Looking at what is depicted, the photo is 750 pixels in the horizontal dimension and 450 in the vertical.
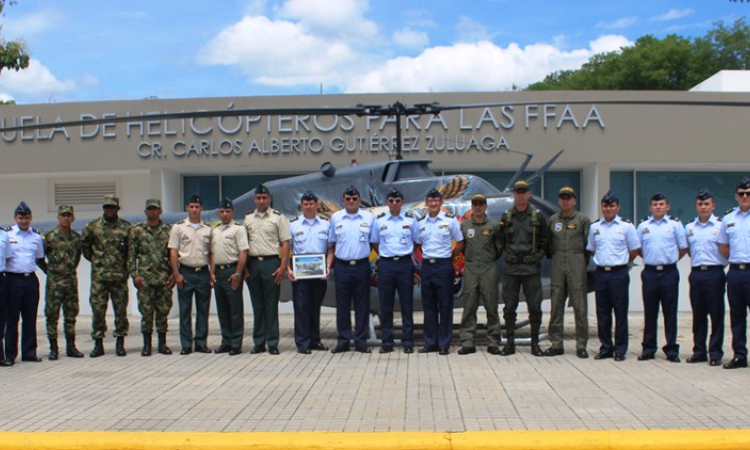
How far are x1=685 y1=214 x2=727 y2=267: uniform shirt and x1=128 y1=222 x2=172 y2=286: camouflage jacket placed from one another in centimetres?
568

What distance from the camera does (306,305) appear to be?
808 centimetres

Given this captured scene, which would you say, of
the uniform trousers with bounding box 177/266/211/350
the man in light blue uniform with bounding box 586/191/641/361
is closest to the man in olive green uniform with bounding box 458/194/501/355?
the man in light blue uniform with bounding box 586/191/641/361

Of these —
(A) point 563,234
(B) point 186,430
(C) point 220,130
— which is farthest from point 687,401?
(C) point 220,130

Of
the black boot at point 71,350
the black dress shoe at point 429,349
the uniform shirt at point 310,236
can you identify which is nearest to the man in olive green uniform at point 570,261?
the black dress shoe at point 429,349

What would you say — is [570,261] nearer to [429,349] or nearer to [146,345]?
[429,349]

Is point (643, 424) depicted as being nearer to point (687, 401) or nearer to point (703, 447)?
point (703, 447)

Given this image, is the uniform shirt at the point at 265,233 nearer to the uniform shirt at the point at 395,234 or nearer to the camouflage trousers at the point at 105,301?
the uniform shirt at the point at 395,234

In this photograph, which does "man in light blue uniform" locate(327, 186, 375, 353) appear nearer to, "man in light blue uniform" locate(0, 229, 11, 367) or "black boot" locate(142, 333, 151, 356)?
"black boot" locate(142, 333, 151, 356)

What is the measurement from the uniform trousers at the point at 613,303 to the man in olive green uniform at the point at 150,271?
4.73 metres

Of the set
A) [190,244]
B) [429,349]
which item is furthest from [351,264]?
[190,244]

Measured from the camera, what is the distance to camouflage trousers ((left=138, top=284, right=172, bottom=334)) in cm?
798

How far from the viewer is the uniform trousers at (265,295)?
8039mm

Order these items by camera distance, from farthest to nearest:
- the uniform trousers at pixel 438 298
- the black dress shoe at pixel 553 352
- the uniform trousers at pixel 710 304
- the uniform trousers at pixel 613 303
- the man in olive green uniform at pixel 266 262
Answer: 1. the man in olive green uniform at pixel 266 262
2. the uniform trousers at pixel 438 298
3. the black dress shoe at pixel 553 352
4. the uniform trousers at pixel 613 303
5. the uniform trousers at pixel 710 304

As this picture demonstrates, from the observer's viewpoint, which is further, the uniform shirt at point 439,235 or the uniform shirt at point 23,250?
the uniform shirt at point 439,235
